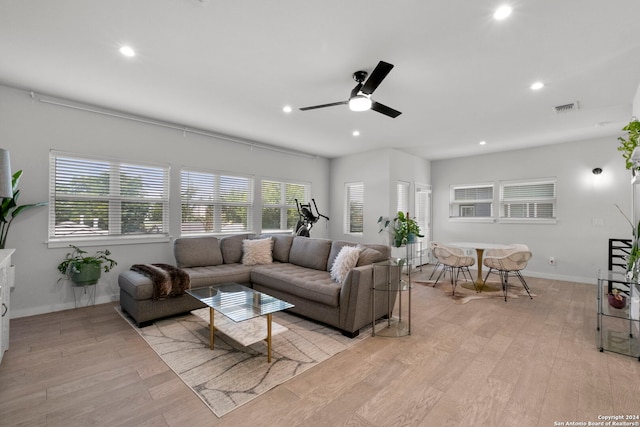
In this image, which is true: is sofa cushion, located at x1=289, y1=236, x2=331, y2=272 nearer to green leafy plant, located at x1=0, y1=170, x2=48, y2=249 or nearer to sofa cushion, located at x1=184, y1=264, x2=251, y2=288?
sofa cushion, located at x1=184, y1=264, x2=251, y2=288

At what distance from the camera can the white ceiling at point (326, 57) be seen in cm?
210

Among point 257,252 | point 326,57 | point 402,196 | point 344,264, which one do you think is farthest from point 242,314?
point 402,196

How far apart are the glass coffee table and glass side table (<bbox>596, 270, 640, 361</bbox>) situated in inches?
122

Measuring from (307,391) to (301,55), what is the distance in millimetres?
2820

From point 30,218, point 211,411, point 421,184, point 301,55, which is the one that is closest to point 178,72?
point 301,55

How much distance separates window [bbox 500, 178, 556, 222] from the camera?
5.87 metres

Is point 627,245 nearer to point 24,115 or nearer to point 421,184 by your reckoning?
point 421,184

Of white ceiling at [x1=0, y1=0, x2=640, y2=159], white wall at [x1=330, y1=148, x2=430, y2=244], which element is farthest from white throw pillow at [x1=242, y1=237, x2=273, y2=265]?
white wall at [x1=330, y1=148, x2=430, y2=244]

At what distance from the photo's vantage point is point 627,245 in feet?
15.3

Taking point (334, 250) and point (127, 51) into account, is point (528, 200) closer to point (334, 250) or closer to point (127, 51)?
point (334, 250)

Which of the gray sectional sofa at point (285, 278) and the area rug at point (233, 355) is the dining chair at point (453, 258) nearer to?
the gray sectional sofa at point (285, 278)

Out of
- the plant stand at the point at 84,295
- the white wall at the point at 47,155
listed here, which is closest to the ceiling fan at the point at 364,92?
the white wall at the point at 47,155

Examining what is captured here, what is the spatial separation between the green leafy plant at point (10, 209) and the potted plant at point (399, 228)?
538 cm

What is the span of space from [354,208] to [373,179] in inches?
34.1
